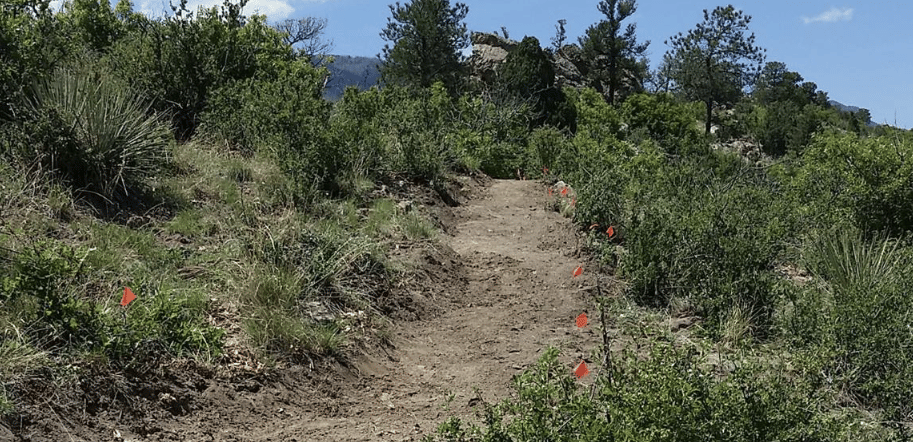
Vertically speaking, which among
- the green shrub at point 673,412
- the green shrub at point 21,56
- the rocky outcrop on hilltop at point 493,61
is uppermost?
the rocky outcrop on hilltop at point 493,61

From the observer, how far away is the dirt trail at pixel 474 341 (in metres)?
4.25

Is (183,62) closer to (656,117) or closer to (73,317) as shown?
(73,317)

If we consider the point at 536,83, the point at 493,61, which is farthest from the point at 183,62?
the point at 493,61

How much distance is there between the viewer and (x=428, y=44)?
1044 inches

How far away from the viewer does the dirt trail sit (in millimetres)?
4254

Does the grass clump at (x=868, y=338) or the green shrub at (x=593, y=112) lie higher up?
the green shrub at (x=593, y=112)

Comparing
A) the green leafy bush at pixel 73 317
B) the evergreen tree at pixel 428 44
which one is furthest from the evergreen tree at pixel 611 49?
the green leafy bush at pixel 73 317

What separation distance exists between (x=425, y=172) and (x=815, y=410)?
7076mm

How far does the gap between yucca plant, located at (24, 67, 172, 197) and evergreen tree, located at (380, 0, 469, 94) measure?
1935cm

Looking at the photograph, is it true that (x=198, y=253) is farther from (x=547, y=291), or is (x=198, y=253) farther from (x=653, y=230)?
(x=653, y=230)

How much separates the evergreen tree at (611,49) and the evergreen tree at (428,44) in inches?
435

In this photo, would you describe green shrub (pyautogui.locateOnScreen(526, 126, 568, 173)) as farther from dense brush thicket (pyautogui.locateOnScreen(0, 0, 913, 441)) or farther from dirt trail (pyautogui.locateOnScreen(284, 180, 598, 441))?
dirt trail (pyautogui.locateOnScreen(284, 180, 598, 441))

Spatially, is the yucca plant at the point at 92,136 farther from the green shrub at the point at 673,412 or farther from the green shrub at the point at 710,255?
the green shrub at the point at 673,412

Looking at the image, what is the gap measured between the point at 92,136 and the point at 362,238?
7.49ft
